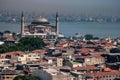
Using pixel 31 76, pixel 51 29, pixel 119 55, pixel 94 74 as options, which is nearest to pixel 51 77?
pixel 31 76

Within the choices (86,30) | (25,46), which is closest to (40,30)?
(25,46)

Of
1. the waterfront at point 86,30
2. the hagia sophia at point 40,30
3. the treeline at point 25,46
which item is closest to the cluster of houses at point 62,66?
the treeline at point 25,46

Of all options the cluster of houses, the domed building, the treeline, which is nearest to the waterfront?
the domed building

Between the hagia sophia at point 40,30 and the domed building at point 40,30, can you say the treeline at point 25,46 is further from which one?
the domed building at point 40,30

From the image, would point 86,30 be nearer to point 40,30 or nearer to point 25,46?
point 40,30

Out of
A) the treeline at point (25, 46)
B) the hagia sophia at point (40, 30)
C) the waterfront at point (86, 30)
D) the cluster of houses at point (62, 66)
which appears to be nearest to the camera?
the cluster of houses at point (62, 66)

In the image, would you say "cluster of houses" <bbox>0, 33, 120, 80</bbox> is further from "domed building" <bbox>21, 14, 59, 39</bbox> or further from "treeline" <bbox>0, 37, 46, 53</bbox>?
"domed building" <bbox>21, 14, 59, 39</bbox>

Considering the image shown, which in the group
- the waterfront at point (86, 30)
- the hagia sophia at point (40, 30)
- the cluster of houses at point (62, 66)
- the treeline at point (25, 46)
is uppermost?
the cluster of houses at point (62, 66)

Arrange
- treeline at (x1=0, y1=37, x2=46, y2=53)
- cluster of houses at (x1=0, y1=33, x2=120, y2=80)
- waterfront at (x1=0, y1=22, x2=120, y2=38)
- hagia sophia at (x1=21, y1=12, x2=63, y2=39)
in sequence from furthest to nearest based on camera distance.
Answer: waterfront at (x1=0, y1=22, x2=120, y2=38), hagia sophia at (x1=21, y1=12, x2=63, y2=39), treeline at (x1=0, y1=37, x2=46, y2=53), cluster of houses at (x1=0, y1=33, x2=120, y2=80)

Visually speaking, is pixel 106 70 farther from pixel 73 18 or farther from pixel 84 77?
pixel 73 18

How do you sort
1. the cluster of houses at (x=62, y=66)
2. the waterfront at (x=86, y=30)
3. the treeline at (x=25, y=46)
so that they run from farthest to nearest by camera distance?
the waterfront at (x=86, y=30) < the treeline at (x=25, y=46) < the cluster of houses at (x=62, y=66)

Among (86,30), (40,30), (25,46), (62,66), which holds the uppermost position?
(62,66)
